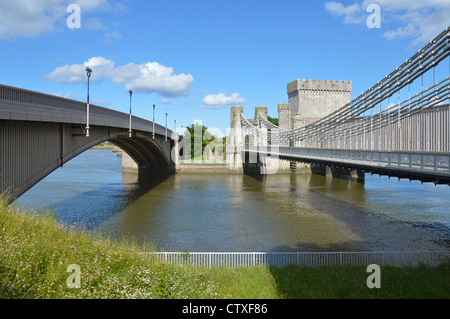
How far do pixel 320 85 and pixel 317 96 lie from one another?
7.76ft

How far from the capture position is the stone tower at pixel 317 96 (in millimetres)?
79562

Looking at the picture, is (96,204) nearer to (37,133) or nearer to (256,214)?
(256,214)

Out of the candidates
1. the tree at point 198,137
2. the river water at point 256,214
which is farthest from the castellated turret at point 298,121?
the tree at point 198,137

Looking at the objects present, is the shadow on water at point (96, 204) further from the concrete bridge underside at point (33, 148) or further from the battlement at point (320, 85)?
the battlement at point (320, 85)

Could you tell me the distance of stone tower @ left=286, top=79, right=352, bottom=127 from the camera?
79562 mm

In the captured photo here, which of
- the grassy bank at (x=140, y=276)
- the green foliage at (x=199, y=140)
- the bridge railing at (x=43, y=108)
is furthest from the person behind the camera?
the green foliage at (x=199, y=140)

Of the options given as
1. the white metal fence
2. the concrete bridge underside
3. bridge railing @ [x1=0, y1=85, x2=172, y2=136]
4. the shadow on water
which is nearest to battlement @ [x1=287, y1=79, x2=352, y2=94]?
the shadow on water

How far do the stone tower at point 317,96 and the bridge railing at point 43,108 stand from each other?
60476mm

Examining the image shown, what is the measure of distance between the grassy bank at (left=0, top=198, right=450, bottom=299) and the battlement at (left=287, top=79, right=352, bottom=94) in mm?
70528

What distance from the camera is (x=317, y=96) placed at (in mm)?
80562

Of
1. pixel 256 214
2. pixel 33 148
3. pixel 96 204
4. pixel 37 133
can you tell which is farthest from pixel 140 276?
pixel 96 204

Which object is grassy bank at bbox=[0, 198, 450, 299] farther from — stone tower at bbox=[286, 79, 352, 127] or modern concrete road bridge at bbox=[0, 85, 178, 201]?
stone tower at bbox=[286, 79, 352, 127]
